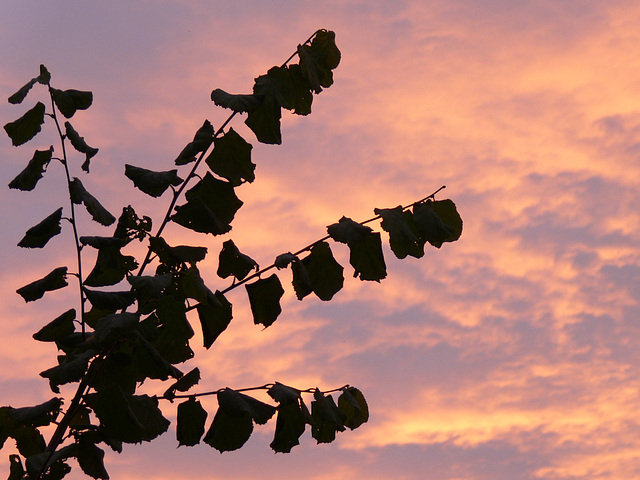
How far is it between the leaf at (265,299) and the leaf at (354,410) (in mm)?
487

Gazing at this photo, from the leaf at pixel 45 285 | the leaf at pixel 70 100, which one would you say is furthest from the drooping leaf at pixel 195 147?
the leaf at pixel 45 285

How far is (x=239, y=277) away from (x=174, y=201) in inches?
17.2

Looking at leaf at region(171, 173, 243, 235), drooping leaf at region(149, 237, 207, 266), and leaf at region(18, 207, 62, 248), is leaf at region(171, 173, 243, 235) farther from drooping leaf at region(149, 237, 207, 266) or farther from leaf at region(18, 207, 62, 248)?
leaf at region(18, 207, 62, 248)

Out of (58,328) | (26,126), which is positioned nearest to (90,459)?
(58,328)

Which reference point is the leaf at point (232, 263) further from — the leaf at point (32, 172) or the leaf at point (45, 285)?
the leaf at point (32, 172)

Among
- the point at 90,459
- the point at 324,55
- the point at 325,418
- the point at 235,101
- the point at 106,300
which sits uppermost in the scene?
the point at 324,55

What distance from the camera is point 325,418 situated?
311 centimetres

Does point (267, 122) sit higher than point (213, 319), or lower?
higher

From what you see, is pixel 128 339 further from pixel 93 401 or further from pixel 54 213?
pixel 54 213

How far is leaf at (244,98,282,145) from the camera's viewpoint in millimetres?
3438

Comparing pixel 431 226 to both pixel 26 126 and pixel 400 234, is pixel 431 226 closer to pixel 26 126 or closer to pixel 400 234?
pixel 400 234

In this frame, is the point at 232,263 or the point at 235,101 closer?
the point at 235,101

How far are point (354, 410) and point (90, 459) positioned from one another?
1.16 metres

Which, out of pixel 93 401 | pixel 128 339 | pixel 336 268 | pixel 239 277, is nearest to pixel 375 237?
pixel 336 268
